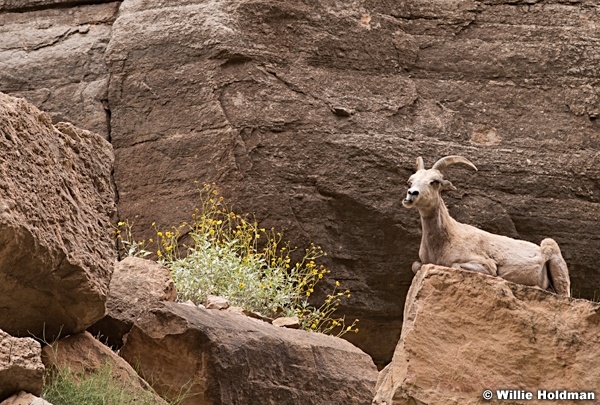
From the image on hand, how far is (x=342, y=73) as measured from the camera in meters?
12.0

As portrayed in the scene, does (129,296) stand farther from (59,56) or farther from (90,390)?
(59,56)

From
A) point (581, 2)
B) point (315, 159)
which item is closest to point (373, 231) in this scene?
point (315, 159)

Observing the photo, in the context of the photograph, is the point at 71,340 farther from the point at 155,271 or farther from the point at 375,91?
the point at 375,91

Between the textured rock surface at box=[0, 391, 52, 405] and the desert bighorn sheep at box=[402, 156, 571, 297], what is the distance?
12.7ft

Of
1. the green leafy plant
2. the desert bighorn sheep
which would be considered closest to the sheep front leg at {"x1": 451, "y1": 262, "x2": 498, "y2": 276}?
the desert bighorn sheep

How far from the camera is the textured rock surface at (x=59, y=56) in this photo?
12391 mm

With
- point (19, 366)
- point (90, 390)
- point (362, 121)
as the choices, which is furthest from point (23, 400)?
point (362, 121)

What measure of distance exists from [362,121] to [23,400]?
6.19 meters

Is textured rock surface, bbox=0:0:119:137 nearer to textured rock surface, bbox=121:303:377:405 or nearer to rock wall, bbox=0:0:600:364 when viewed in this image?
rock wall, bbox=0:0:600:364

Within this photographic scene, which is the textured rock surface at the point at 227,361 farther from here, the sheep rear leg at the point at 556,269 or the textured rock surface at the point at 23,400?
the sheep rear leg at the point at 556,269

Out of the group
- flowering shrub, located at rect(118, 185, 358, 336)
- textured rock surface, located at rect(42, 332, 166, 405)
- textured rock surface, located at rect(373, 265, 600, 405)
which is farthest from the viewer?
flowering shrub, located at rect(118, 185, 358, 336)

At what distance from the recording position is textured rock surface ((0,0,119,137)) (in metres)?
12.4

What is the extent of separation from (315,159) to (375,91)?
953mm

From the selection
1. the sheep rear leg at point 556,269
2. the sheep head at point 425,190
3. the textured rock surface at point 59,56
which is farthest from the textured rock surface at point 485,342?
the textured rock surface at point 59,56
